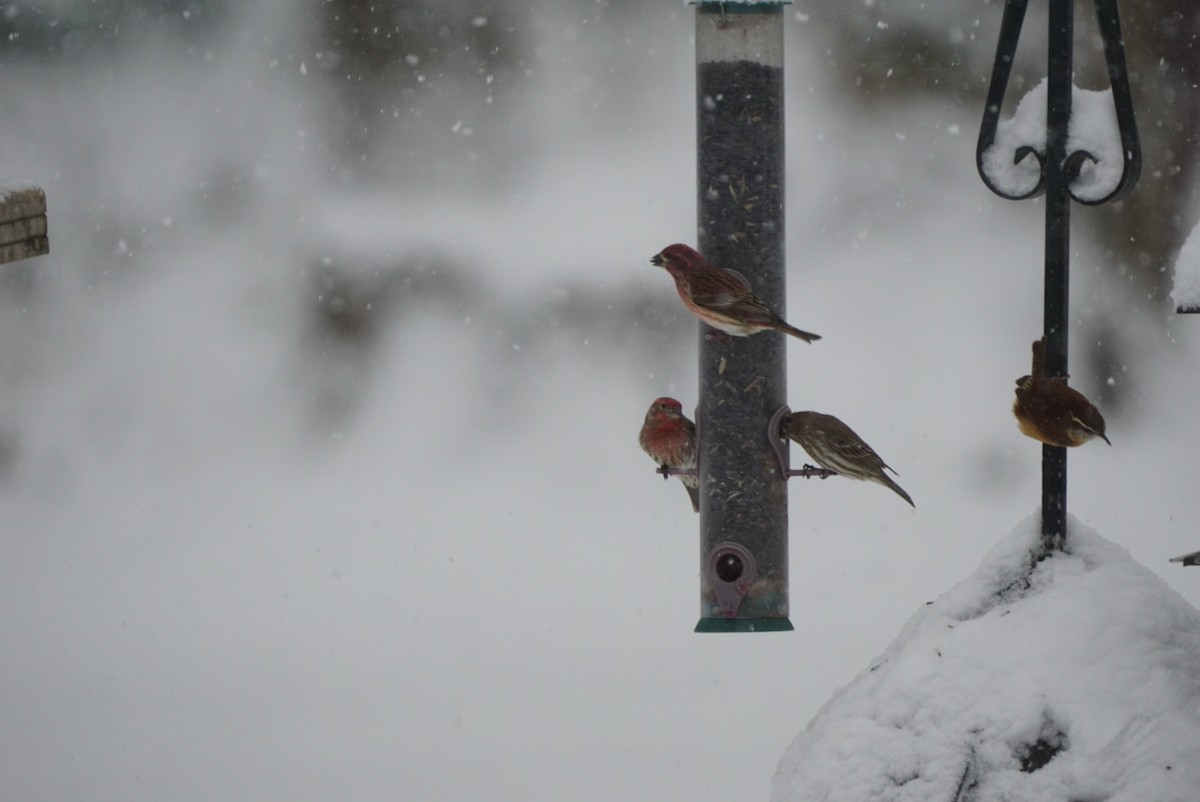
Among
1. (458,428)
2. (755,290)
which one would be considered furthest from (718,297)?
(458,428)

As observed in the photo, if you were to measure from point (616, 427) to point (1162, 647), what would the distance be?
6487mm

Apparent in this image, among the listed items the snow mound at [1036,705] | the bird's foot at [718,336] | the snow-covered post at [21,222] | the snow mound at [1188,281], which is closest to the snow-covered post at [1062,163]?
the snow mound at [1036,705]

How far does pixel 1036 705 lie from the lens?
102 inches

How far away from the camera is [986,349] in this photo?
9.16 metres

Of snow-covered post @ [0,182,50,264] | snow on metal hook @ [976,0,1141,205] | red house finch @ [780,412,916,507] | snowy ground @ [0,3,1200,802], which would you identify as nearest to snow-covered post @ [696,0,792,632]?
red house finch @ [780,412,916,507]

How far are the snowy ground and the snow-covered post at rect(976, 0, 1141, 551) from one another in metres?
3.38

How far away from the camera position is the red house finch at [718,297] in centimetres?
396

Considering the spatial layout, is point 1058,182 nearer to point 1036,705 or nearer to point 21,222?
point 1036,705

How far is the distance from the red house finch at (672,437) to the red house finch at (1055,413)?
146 cm

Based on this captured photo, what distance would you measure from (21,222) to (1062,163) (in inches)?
83.1

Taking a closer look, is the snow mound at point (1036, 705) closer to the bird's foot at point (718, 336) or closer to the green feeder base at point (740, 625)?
the green feeder base at point (740, 625)

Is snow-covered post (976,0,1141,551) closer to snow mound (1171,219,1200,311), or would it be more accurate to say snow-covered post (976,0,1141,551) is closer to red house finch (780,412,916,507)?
snow mound (1171,219,1200,311)

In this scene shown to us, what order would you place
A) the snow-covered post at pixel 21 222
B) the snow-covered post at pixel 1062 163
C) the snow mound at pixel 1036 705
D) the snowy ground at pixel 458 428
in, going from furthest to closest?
the snowy ground at pixel 458 428, the snow-covered post at pixel 21 222, the snow-covered post at pixel 1062 163, the snow mound at pixel 1036 705

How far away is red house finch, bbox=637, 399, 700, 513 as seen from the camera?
14.5 ft
